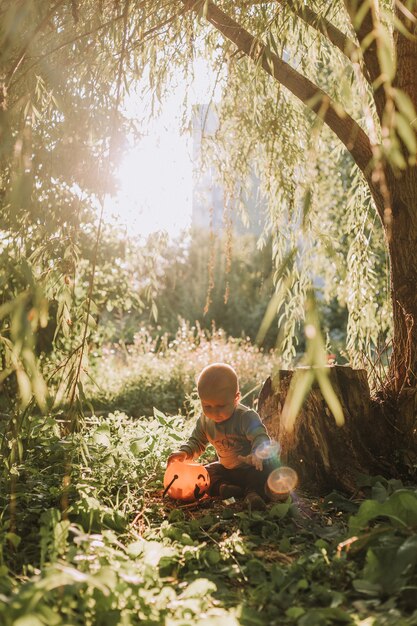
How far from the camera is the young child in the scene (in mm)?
3283

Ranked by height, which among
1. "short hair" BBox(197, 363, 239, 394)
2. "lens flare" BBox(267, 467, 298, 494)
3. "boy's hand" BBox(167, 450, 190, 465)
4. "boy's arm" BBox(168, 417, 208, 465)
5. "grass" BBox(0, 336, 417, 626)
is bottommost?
"grass" BBox(0, 336, 417, 626)

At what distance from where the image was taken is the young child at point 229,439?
3.28 metres

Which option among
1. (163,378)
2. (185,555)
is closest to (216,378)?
(185,555)

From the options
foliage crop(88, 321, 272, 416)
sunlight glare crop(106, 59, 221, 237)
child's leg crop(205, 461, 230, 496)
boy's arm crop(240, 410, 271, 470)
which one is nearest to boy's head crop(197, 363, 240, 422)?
boy's arm crop(240, 410, 271, 470)

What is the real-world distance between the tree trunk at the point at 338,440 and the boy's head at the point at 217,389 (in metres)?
0.29

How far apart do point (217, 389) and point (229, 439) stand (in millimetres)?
325

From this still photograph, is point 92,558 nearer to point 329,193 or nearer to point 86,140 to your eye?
point 86,140

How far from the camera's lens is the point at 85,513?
2.71 meters

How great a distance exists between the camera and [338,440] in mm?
3537

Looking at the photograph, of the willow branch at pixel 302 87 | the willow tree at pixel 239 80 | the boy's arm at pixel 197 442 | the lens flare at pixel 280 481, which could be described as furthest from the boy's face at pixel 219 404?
the willow branch at pixel 302 87

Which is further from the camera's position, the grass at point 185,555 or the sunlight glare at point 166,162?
the sunlight glare at point 166,162

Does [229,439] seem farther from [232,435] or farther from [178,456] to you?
[178,456]

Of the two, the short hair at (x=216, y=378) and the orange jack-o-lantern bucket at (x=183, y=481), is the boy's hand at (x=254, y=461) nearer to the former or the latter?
the orange jack-o-lantern bucket at (x=183, y=481)

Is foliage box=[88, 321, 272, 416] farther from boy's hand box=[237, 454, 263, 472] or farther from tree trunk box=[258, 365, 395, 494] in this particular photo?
boy's hand box=[237, 454, 263, 472]
